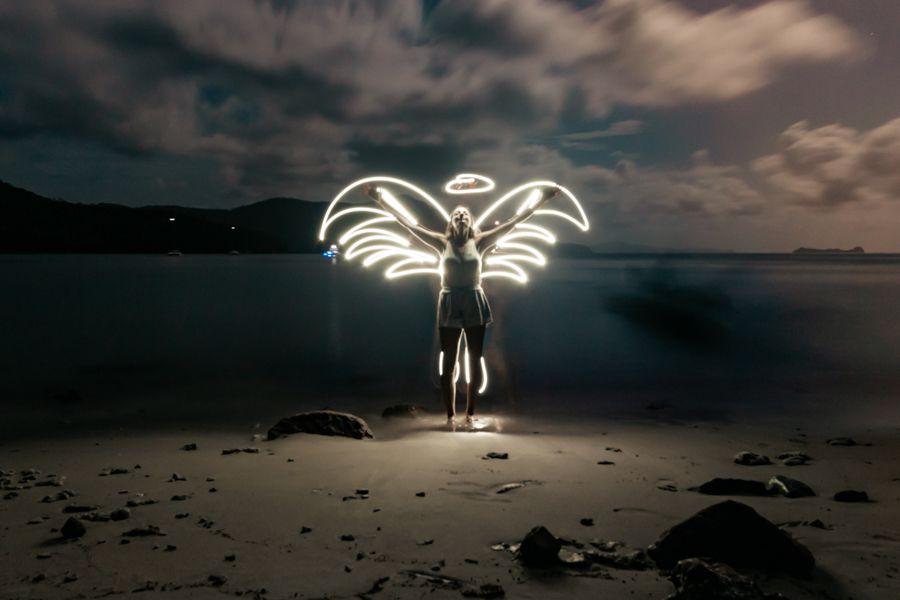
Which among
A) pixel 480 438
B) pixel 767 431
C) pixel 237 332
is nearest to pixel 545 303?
pixel 237 332

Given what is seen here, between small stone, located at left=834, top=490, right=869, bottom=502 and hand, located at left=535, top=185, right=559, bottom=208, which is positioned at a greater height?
hand, located at left=535, top=185, right=559, bottom=208

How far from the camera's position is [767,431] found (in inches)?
464

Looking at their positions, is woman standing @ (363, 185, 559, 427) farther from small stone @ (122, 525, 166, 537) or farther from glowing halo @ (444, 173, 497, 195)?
small stone @ (122, 525, 166, 537)

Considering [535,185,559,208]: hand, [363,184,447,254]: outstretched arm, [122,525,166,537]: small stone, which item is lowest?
[122,525,166,537]: small stone

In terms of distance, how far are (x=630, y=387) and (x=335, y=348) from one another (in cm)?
1213

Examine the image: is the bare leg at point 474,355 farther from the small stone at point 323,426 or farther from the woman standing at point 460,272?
the small stone at point 323,426

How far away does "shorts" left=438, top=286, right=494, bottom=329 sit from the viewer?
10.4 m

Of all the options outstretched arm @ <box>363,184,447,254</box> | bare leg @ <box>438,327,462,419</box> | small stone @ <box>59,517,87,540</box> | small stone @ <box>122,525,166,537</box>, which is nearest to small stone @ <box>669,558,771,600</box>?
small stone @ <box>122,525,166,537</box>

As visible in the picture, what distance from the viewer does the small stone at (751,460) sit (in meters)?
8.12

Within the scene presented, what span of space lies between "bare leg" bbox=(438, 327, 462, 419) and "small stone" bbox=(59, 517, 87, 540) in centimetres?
631

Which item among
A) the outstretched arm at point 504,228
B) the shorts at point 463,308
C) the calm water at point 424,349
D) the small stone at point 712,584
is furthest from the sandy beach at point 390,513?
the calm water at point 424,349

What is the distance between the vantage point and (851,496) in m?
6.27

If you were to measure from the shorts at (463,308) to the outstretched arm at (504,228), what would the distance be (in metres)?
0.76

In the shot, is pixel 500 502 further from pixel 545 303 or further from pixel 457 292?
pixel 545 303
